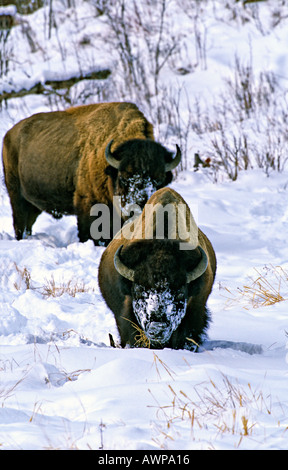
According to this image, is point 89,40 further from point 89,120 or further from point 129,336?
point 129,336

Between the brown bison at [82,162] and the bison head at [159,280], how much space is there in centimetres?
295

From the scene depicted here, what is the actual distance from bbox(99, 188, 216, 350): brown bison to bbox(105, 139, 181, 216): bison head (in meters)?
2.27

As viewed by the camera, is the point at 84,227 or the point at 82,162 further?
the point at 82,162

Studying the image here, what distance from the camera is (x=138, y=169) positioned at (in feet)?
23.5

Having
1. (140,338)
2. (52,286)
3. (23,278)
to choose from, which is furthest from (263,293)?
(23,278)

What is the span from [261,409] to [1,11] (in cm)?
2065

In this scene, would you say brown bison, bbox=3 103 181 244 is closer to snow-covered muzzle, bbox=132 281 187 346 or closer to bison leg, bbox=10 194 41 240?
bison leg, bbox=10 194 41 240

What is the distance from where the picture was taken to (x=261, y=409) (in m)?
2.75

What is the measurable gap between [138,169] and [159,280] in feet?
11.3

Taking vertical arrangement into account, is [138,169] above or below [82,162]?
above

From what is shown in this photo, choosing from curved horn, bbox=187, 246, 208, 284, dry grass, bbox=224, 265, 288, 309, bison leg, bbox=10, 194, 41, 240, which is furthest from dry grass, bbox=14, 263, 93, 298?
bison leg, bbox=10, 194, 41, 240

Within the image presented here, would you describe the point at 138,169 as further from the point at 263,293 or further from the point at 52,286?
the point at 263,293
